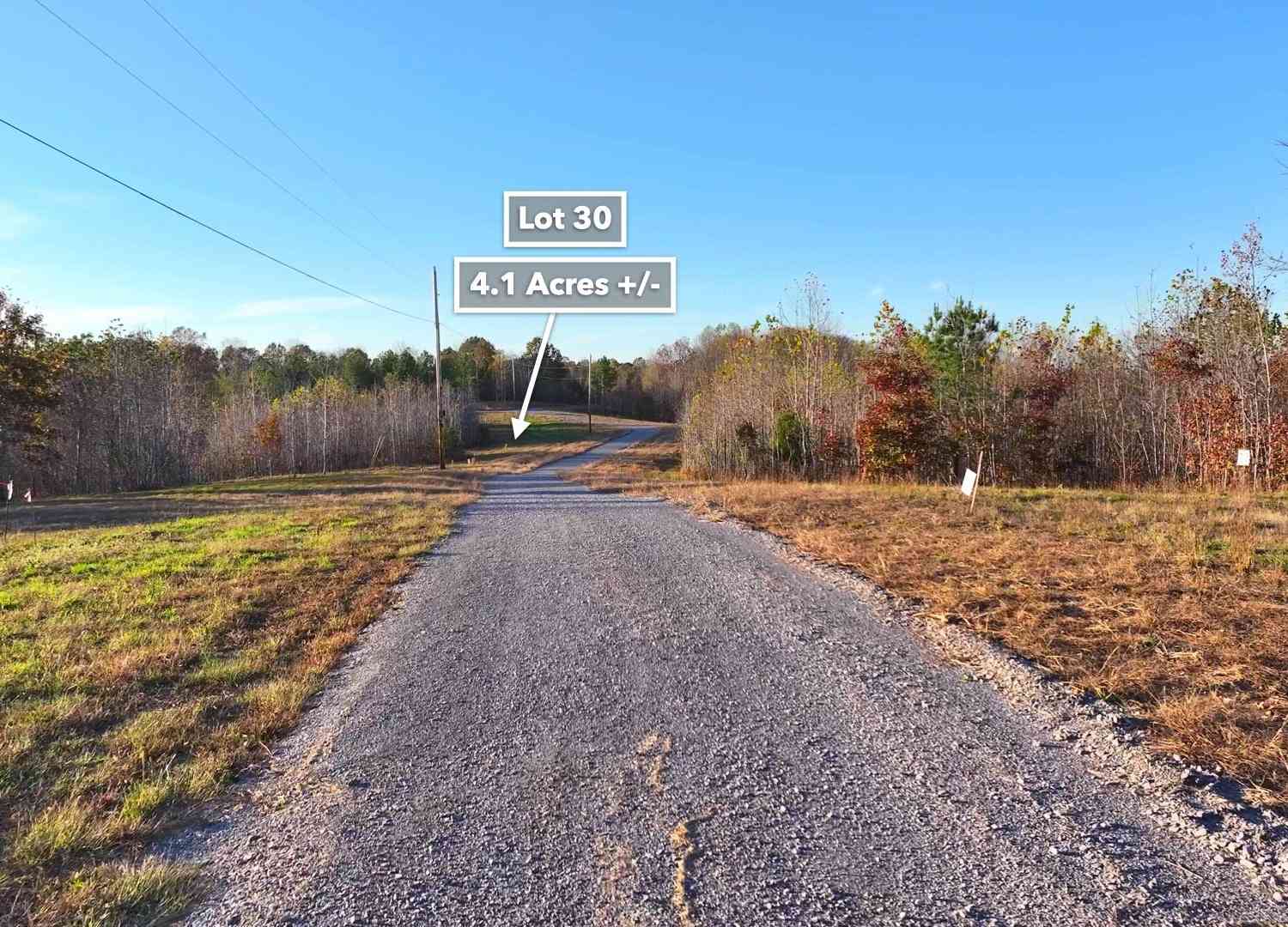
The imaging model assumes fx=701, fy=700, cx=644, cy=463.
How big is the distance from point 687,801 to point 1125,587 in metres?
4.53

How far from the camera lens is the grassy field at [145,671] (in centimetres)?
224

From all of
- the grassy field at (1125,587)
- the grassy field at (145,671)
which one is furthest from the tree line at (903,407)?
the grassy field at (145,671)

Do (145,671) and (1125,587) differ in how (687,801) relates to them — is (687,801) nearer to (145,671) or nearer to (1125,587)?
(145,671)

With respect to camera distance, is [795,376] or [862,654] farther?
[795,376]

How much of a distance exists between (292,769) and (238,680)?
146 centimetres

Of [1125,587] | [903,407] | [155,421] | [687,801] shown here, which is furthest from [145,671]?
[155,421]

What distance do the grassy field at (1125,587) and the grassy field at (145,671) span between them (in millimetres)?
3940

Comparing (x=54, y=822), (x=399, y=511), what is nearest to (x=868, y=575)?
(x=54, y=822)

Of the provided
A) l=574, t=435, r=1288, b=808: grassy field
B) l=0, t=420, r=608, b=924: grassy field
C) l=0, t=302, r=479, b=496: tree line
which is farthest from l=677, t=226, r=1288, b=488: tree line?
l=0, t=302, r=479, b=496: tree line

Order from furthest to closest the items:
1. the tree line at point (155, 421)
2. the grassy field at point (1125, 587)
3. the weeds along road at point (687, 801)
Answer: the tree line at point (155, 421) < the grassy field at point (1125, 587) < the weeds along road at point (687, 801)

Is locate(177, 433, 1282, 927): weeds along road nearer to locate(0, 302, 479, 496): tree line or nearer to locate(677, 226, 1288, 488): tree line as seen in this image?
locate(677, 226, 1288, 488): tree line

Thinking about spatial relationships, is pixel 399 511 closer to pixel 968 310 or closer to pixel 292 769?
pixel 292 769

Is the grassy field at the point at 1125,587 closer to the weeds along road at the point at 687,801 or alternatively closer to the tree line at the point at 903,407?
the weeds along road at the point at 687,801

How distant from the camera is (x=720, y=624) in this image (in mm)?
4898
